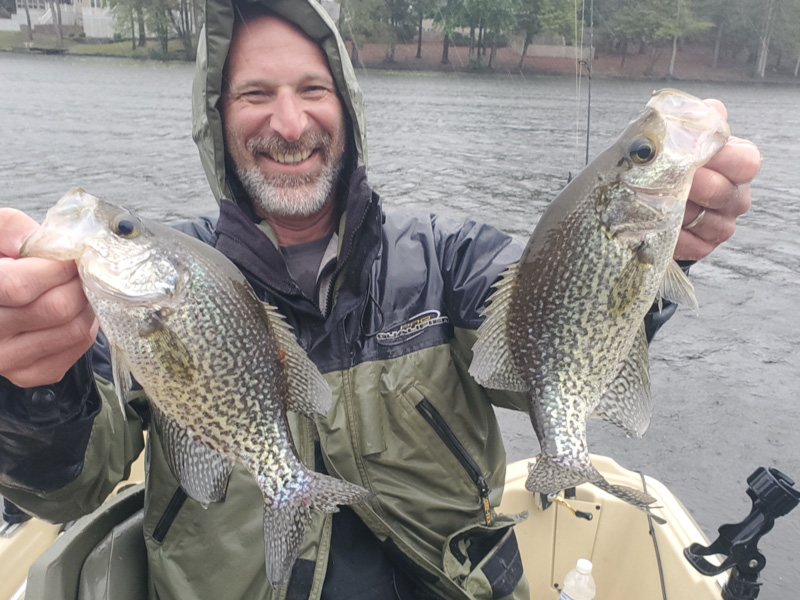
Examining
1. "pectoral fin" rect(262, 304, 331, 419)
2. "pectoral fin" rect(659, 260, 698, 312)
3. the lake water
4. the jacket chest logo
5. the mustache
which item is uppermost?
the mustache

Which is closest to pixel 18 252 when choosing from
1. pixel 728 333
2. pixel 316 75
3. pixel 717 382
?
pixel 316 75

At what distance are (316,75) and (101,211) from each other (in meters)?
1.44

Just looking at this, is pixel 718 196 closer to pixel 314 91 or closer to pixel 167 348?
pixel 167 348

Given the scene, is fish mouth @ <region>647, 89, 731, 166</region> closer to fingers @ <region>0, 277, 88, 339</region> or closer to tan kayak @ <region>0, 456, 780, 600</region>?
fingers @ <region>0, 277, 88, 339</region>

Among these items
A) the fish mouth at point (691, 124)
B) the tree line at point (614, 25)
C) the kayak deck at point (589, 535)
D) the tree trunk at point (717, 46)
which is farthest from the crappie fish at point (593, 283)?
the tree trunk at point (717, 46)

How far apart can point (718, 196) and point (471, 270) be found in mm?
1081

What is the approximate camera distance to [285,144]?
9.36ft

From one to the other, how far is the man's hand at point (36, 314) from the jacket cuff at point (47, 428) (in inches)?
5.3

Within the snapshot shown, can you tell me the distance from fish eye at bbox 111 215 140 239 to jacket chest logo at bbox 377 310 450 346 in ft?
3.56

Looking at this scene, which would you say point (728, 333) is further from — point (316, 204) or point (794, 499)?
point (316, 204)

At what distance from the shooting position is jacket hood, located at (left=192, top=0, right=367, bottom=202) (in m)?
2.83

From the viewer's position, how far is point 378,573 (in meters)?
2.53

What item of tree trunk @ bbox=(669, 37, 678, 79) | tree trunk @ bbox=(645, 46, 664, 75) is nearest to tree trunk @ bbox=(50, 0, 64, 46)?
tree trunk @ bbox=(645, 46, 664, 75)

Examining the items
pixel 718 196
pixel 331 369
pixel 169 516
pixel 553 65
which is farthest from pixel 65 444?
pixel 553 65
